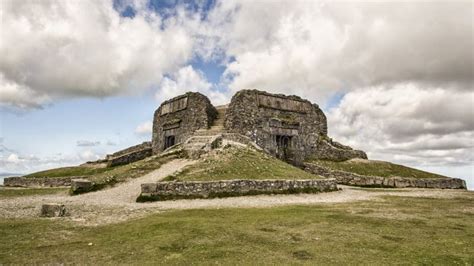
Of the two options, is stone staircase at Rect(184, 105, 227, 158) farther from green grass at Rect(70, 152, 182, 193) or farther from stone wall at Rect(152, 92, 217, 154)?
green grass at Rect(70, 152, 182, 193)

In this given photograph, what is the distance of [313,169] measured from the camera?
118ft

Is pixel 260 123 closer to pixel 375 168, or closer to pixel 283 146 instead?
pixel 283 146

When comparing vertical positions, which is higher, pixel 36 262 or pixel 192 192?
pixel 192 192

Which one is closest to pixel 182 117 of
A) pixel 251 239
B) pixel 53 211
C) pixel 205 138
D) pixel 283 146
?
pixel 205 138

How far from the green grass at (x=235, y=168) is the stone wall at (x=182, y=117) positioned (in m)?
10.5

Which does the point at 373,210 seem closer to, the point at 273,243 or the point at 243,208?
the point at 243,208

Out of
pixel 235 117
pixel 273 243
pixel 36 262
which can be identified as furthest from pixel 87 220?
pixel 235 117

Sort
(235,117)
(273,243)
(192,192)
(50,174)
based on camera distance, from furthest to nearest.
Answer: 1. (235,117)
2. (50,174)
3. (192,192)
4. (273,243)

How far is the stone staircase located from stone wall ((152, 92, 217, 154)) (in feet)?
2.61

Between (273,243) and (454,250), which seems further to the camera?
(273,243)

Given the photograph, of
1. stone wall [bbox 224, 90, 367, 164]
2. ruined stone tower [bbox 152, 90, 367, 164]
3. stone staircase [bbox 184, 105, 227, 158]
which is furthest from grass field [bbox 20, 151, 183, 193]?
stone wall [bbox 224, 90, 367, 164]

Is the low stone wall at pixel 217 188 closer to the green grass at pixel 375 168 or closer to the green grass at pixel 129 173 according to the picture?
the green grass at pixel 129 173

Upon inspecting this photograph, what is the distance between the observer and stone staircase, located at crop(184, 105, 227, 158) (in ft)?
92.0

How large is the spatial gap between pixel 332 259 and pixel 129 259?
4.91m
